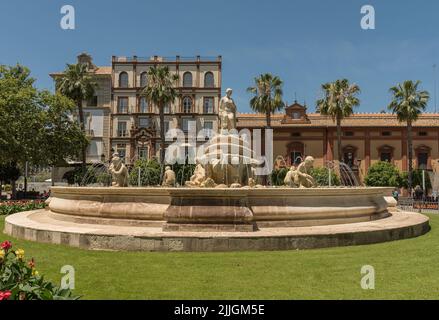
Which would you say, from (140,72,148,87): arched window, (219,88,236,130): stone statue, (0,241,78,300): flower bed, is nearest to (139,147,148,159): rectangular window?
(140,72,148,87): arched window

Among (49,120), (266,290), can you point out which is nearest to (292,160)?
(49,120)

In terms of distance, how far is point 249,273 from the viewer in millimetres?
6301

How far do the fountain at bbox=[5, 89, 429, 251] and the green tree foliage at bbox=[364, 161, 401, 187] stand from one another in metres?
34.7

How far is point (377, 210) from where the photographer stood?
11969 millimetres

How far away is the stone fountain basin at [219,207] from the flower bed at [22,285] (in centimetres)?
440

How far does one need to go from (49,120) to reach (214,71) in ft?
90.3

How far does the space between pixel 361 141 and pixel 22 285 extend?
5272cm

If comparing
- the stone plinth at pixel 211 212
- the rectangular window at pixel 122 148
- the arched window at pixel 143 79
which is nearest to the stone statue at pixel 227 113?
the stone plinth at pixel 211 212

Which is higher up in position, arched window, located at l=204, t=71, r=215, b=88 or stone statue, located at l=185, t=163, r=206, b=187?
arched window, located at l=204, t=71, r=215, b=88

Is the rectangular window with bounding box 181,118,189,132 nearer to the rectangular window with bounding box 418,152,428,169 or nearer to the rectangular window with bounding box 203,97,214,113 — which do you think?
the rectangular window with bounding box 203,97,214,113

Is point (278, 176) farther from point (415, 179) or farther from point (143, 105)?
point (143, 105)

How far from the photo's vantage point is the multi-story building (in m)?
55.6

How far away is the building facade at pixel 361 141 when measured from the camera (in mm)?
51344

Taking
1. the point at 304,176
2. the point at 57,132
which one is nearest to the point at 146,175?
the point at 57,132
